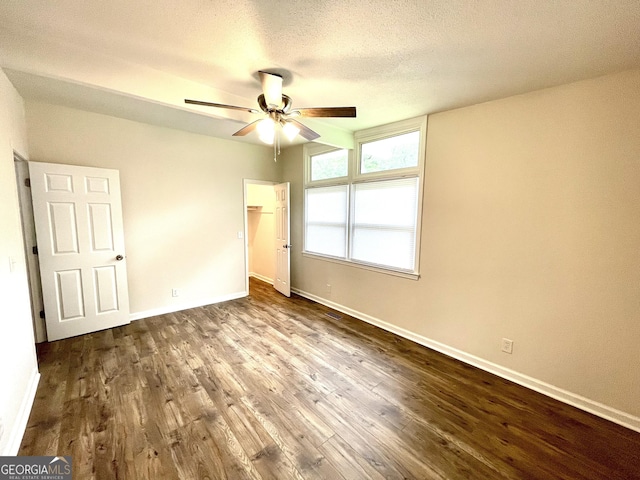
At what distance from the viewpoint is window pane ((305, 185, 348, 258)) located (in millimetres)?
3953

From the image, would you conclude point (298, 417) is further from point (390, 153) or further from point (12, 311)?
point (390, 153)

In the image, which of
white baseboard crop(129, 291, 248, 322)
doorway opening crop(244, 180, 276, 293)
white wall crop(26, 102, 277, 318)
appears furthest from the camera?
doorway opening crop(244, 180, 276, 293)

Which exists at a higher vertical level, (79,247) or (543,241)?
(543,241)

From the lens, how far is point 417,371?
2.55 metres

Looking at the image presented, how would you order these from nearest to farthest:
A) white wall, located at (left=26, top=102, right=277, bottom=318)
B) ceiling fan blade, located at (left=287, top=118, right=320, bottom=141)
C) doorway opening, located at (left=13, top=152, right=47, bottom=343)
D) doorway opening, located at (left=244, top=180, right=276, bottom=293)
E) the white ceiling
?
the white ceiling < ceiling fan blade, located at (left=287, top=118, right=320, bottom=141) < doorway opening, located at (left=13, top=152, right=47, bottom=343) < white wall, located at (left=26, top=102, right=277, bottom=318) < doorway opening, located at (left=244, top=180, right=276, bottom=293)

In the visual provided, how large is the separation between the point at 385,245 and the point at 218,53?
2.60 m

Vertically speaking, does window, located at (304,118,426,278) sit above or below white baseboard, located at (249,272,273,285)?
above

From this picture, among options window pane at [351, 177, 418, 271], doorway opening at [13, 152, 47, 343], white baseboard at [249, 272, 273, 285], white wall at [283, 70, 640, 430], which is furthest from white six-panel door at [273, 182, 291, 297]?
doorway opening at [13, 152, 47, 343]

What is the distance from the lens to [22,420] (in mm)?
1773

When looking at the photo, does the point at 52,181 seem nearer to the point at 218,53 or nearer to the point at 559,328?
the point at 218,53

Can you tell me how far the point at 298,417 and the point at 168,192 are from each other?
3.32m

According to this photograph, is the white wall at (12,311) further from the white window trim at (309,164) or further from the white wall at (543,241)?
the white wall at (543,241)

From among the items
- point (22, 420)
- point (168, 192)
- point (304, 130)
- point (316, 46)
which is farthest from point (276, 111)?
point (22, 420)

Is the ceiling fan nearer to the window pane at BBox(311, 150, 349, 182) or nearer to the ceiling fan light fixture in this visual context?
the ceiling fan light fixture
